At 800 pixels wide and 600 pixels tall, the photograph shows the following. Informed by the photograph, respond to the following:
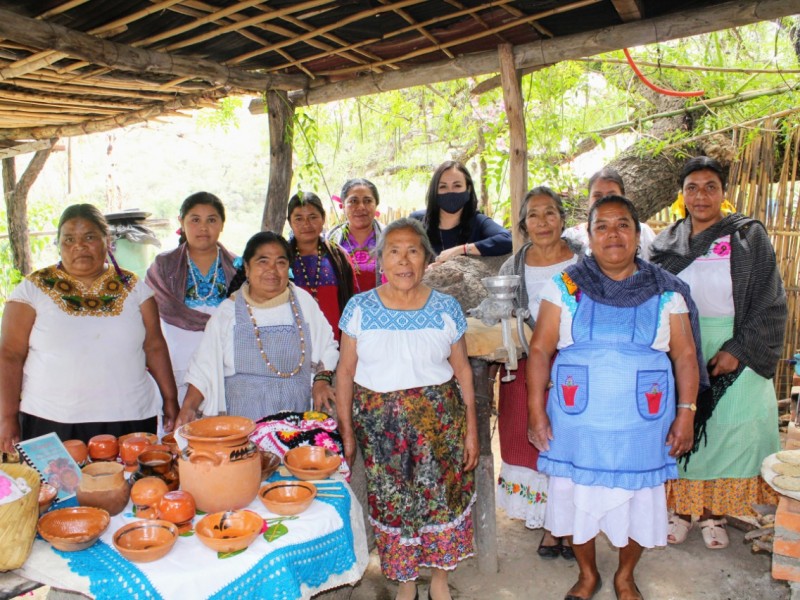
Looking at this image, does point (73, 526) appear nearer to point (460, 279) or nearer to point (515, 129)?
point (460, 279)

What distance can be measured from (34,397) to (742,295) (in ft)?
11.2

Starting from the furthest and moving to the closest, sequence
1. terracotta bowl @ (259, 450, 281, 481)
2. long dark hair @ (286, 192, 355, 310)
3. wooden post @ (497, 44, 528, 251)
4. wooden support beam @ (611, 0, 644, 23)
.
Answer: wooden post @ (497, 44, 528, 251), long dark hair @ (286, 192, 355, 310), wooden support beam @ (611, 0, 644, 23), terracotta bowl @ (259, 450, 281, 481)

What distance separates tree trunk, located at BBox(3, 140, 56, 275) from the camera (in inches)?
328

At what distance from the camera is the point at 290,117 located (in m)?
4.91

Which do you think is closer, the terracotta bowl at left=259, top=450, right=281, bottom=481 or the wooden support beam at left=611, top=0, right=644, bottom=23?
the terracotta bowl at left=259, top=450, right=281, bottom=481

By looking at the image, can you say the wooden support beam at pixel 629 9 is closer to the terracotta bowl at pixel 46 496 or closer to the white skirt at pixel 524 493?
the white skirt at pixel 524 493

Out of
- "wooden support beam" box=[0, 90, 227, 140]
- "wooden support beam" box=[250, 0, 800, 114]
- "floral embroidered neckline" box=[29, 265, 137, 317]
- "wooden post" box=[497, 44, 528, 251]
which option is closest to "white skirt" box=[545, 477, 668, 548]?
"wooden post" box=[497, 44, 528, 251]

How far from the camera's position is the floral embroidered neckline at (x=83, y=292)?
9.32 ft

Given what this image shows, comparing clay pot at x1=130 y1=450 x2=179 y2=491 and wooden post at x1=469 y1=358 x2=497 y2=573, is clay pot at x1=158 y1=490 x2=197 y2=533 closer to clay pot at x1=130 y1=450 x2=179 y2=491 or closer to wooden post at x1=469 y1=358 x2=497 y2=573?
clay pot at x1=130 y1=450 x2=179 y2=491

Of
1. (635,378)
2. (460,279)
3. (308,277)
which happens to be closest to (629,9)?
(460,279)

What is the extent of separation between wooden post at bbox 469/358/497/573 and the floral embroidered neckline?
5.55 ft

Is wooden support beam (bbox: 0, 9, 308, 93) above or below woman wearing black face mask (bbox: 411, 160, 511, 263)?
above

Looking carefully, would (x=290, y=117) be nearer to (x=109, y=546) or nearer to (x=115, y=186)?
(x=109, y=546)

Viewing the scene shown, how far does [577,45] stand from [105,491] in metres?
3.38
